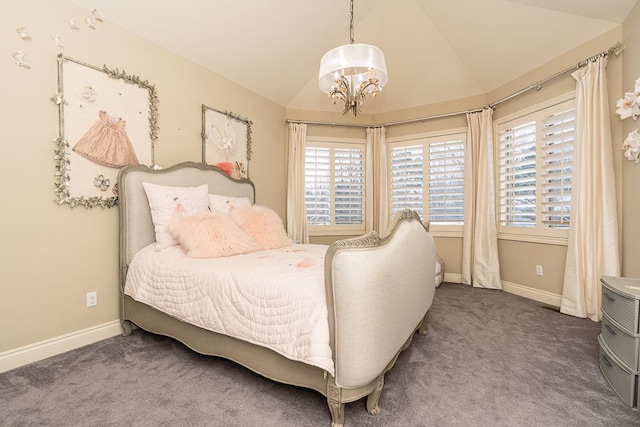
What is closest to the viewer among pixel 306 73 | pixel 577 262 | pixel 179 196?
pixel 179 196

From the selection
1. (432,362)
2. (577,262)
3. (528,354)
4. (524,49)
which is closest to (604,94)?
(524,49)

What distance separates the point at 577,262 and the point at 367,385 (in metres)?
2.67

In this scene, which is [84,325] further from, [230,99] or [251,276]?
[230,99]

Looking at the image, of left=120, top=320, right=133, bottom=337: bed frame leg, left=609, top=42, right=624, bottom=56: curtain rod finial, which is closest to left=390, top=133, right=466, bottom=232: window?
left=609, top=42, right=624, bottom=56: curtain rod finial

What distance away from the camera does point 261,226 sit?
2777 mm

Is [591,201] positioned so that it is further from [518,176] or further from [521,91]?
[521,91]

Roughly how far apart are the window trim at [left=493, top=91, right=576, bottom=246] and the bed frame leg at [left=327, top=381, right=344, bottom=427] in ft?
9.99

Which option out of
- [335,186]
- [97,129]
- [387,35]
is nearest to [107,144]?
[97,129]

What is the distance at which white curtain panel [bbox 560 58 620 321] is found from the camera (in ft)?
8.59

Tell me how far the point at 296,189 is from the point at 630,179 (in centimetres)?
353

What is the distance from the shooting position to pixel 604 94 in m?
2.64

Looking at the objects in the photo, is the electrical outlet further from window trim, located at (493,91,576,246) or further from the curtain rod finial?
the curtain rod finial

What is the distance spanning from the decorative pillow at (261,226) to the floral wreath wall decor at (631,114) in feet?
9.81

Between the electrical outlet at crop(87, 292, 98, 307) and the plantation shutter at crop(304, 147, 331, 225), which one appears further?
the plantation shutter at crop(304, 147, 331, 225)
